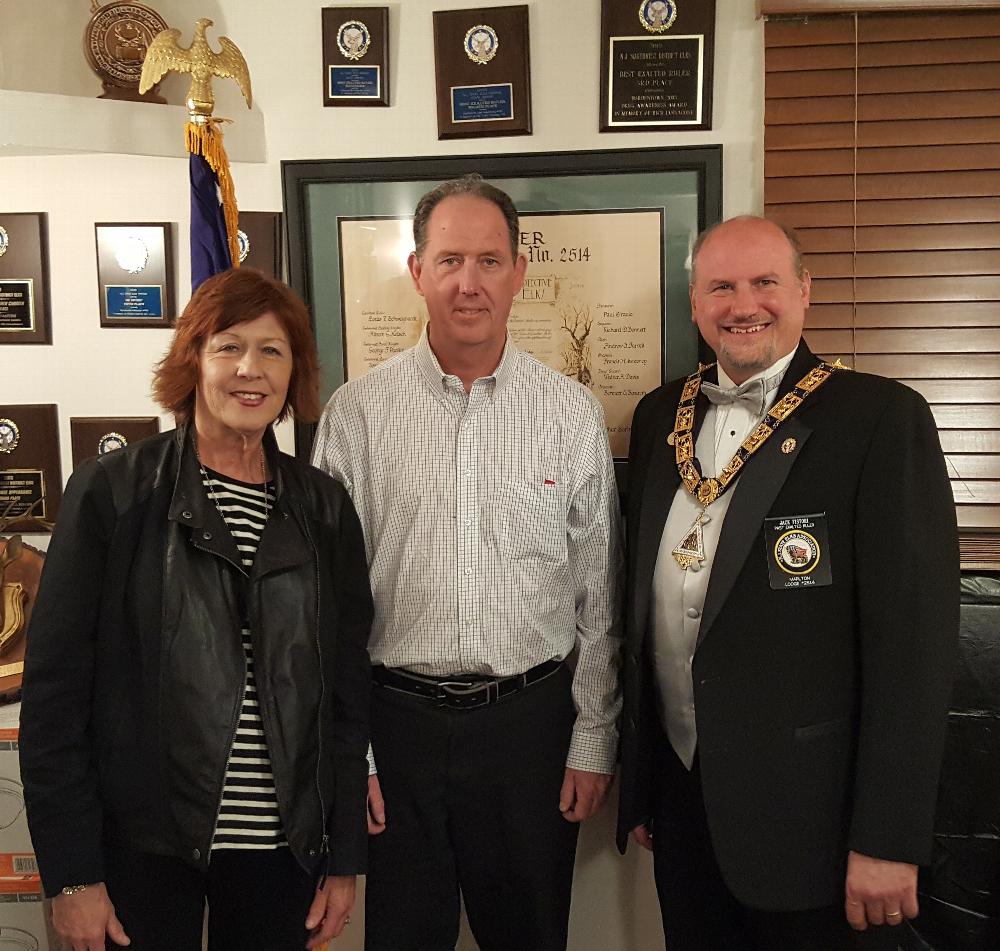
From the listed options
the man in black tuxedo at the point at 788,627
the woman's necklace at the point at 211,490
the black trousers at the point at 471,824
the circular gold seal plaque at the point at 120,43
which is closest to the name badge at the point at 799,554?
the man in black tuxedo at the point at 788,627

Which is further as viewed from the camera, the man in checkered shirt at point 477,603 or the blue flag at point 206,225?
the blue flag at point 206,225

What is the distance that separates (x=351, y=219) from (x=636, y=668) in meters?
1.28

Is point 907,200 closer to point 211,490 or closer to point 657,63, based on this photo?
point 657,63

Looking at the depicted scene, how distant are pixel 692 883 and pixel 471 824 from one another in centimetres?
43

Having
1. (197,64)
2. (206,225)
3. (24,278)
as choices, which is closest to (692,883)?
(206,225)

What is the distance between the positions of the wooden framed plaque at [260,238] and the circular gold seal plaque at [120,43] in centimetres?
36

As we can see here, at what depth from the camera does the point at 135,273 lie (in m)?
2.18

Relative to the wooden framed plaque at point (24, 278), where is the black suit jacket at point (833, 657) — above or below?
below

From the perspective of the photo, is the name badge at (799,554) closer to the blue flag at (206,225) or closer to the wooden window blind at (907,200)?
the wooden window blind at (907,200)

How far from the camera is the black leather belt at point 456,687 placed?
1.64 meters

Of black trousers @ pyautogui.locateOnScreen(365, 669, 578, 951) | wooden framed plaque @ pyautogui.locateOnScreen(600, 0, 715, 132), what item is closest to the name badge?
black trousers @ pyautogui.locateOnScreen(365, 669, 578, 951)

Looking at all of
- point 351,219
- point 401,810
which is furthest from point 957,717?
point 351,219

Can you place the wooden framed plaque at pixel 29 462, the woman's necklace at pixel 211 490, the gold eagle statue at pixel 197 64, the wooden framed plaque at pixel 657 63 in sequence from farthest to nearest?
the wooden framed plaque at pixel 29 462 → the wooden framed plaque at pixel 657 63 → the gold eagle statue at pixel 197 64 → the woman's necklace at pixel 211 490

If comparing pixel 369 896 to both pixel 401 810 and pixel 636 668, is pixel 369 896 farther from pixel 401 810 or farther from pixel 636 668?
pixel 636 668
